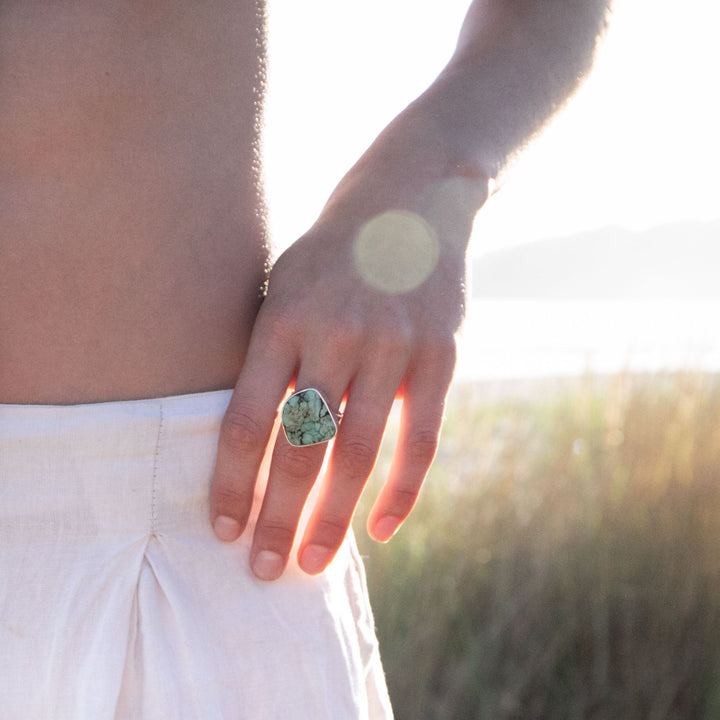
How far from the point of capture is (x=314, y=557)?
2.63 feet

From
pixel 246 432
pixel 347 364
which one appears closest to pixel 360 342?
pixel 347 364

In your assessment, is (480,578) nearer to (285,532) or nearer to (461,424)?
(461,424)

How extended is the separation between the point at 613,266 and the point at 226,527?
74092 mm

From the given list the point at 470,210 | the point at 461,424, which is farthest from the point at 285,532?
the point at 461,424

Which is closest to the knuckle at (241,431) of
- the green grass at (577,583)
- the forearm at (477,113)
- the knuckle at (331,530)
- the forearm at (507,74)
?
the knuckle at (331,530)

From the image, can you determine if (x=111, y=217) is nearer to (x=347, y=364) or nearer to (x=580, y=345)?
(x=347, y=364)

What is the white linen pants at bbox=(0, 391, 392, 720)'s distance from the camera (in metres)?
0.73

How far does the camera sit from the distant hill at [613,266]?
2228 inches

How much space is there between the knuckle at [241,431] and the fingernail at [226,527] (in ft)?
0.21

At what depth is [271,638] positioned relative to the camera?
0.78 m

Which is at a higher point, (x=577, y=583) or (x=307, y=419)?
(x=307, y=419)

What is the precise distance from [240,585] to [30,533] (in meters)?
0.19

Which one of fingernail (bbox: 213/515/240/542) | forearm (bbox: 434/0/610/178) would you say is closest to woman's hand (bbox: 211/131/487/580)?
fingernail (bbox: 213/515/240/542)

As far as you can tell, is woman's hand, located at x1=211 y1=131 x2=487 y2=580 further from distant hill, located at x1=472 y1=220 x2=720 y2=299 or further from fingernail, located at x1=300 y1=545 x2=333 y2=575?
distant hill, located at x1=472 y1=220 x2=720 y2=299
